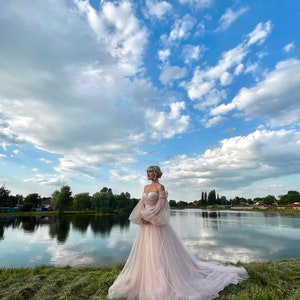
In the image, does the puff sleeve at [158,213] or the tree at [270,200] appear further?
the tree at [270,200]

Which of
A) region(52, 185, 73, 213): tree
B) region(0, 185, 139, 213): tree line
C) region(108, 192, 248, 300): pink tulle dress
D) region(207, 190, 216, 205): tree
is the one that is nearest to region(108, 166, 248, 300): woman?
region(108, 192, 248, 300): pink tulle dress

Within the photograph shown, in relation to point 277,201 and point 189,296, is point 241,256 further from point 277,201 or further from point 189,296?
point 277,201

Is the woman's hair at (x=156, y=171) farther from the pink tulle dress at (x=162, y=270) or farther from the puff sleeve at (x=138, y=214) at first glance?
the puff sleeve at (x=138, y=214)

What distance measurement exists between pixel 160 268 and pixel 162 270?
4cm

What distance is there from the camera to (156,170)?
15.4ft

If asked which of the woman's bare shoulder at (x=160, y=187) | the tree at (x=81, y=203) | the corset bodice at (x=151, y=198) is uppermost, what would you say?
the tree at (x=81, y=203)

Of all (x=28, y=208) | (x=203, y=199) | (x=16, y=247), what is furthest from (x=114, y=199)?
(x=203, y=199)

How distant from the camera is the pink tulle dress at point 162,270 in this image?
13.0 feet

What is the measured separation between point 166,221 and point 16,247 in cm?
1500

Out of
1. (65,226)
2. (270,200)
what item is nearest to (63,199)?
(65,226)

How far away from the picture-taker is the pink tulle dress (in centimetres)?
395

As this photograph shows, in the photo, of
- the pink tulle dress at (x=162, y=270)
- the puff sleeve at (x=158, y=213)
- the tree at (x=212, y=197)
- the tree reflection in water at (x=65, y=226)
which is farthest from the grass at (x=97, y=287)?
the tree at (x=212, y=197)

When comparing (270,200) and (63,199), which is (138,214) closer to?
(63,199)

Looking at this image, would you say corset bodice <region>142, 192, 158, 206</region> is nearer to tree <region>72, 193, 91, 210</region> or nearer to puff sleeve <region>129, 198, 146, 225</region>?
puff sleeve <region>129, 198, 146, 225</region>
